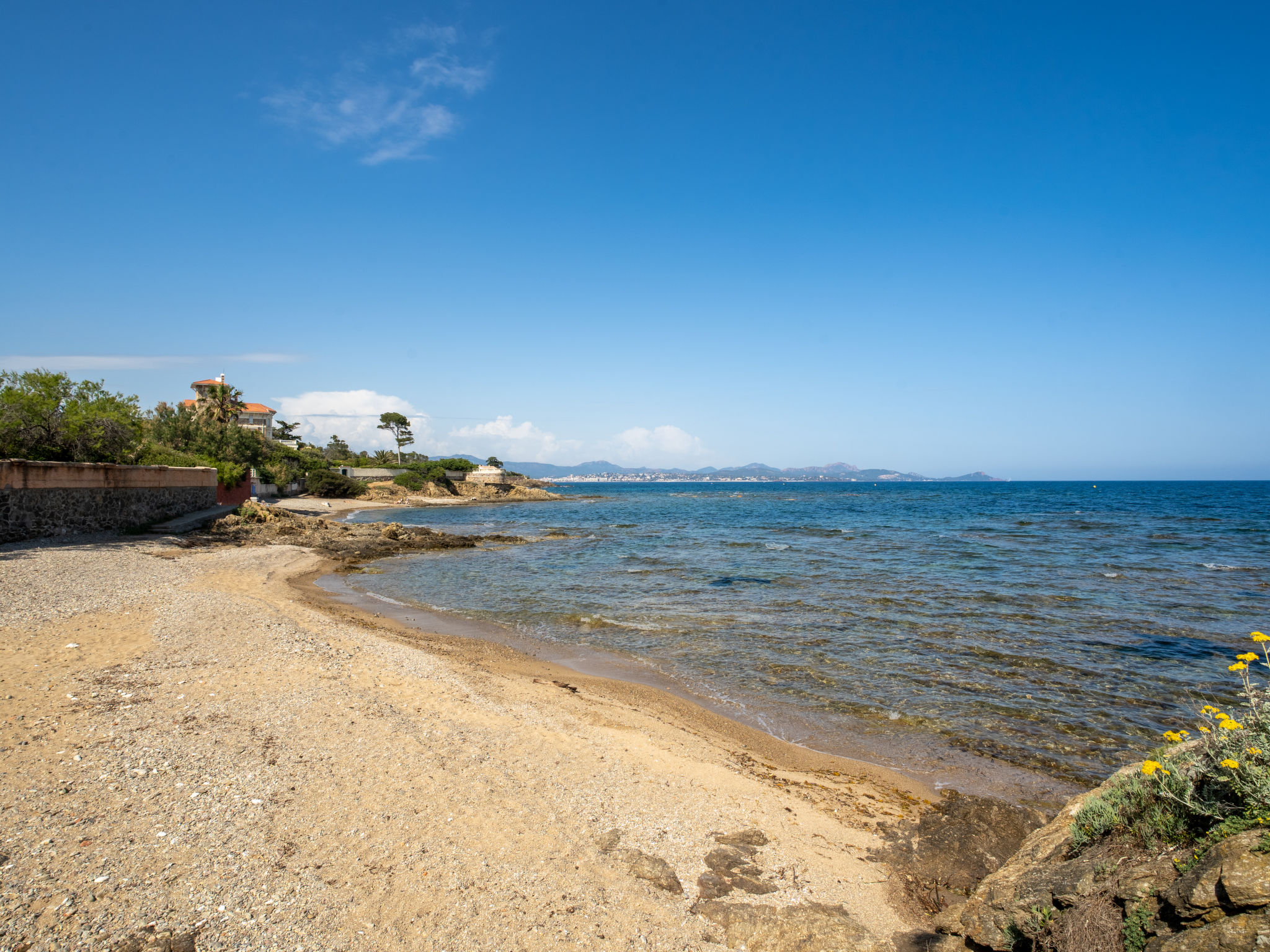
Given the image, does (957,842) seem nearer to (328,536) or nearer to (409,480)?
(328,536)

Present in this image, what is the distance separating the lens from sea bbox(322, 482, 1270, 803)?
8.94 metres

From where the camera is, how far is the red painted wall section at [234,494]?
36.1m

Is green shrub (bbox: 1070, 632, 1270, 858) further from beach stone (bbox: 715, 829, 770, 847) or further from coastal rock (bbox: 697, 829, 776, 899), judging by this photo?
beach stone (bbox: 715, 829, 770, 847)

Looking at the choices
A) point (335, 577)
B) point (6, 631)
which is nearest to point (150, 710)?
point (6, 631)

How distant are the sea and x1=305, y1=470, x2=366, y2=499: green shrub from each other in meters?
35.5

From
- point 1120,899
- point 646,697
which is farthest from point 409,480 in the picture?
point 1120,899

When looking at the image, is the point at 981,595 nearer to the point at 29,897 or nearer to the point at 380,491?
the point at 29,897

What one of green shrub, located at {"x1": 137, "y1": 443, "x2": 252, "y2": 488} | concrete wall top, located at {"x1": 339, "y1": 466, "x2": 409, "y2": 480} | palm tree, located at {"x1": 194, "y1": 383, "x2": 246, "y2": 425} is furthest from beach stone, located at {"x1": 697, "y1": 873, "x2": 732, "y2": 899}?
concrete wall top, located at {"x1": 339, "y1": 466, "x2": 409, "y2": 480}

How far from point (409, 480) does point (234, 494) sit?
38289 millimetres

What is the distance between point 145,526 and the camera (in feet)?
86.8

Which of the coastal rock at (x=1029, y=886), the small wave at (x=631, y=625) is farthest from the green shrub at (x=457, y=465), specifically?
the coastal rock at (x=1029, y=886)

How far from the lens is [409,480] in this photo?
2990 inches

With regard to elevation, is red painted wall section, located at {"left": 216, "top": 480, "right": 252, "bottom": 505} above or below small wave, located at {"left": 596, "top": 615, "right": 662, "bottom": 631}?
above

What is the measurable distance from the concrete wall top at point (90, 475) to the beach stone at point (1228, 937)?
27.5 metres
